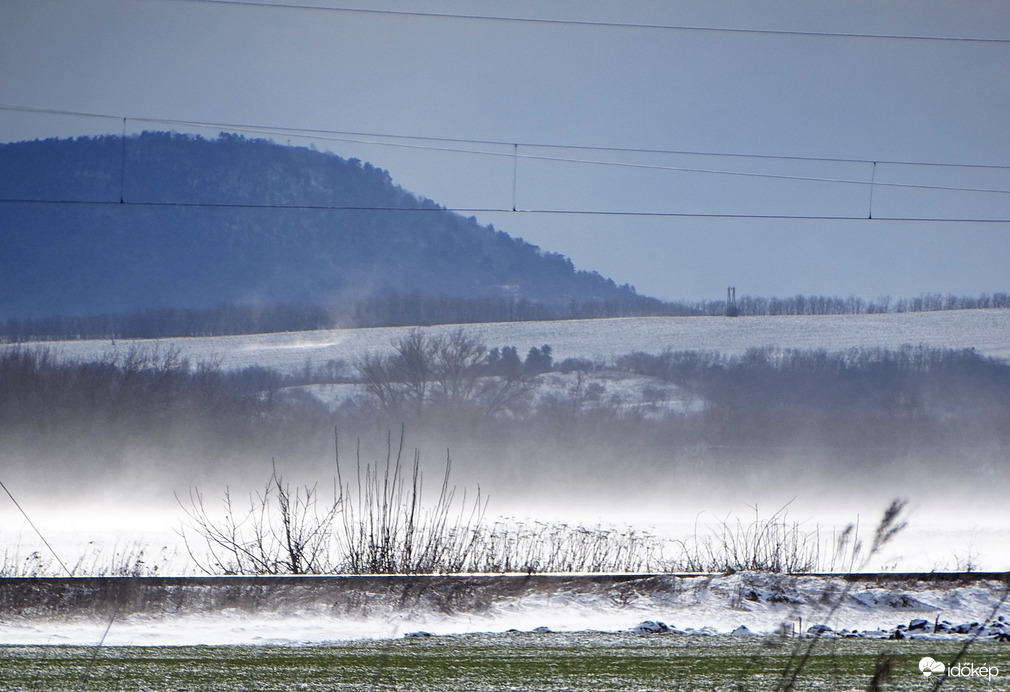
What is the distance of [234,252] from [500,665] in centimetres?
1997

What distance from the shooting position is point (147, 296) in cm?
2238

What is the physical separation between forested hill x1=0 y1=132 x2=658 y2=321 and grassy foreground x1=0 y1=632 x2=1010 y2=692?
1647cm

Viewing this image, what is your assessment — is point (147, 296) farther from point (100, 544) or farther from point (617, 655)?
point (617, 655)

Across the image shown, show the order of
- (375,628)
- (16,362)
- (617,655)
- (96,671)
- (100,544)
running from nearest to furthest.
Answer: (96,671) → (617,655) → (375,628) → (100,544) → (16,362)

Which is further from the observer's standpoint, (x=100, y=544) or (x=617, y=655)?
(x=100, y=544)

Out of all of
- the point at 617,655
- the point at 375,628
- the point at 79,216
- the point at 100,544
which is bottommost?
the point at 100,544

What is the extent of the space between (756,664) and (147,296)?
20.6 m

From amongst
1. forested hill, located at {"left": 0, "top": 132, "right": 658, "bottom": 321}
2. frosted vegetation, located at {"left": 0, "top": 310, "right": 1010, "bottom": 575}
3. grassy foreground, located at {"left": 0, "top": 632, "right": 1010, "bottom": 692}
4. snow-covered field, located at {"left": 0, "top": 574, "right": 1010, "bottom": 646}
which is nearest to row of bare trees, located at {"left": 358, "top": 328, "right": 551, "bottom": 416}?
frosted vegetation, located at {"left": 0, "top": 310, "right": 1010, "bottom": 575}

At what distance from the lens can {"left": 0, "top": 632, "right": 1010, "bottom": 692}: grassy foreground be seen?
4125 millimetres

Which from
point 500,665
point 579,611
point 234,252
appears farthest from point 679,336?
point 500,665

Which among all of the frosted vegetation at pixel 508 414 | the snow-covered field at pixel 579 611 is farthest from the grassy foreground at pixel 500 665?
the frosted vegetation at pixel 508 414

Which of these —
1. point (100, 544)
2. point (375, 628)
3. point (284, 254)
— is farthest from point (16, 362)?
point (375, 628)

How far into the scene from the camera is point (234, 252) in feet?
75.6

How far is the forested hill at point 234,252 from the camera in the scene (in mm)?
21891
